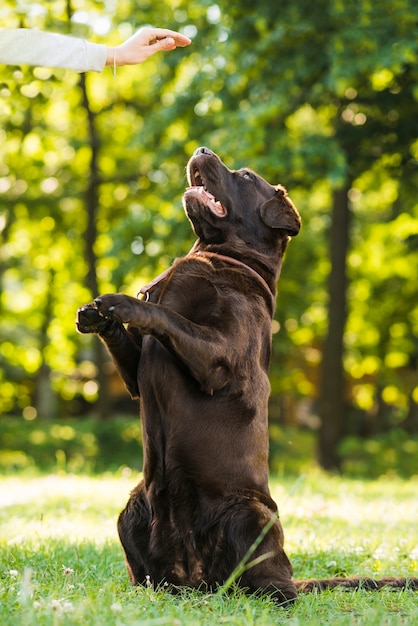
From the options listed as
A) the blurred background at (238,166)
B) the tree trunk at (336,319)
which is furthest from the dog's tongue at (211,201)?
the tree trunk at (336,319)

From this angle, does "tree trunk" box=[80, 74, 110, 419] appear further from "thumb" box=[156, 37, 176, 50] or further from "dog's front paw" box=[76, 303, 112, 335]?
"dog's front paw" box=[76, 303, 112, 335]

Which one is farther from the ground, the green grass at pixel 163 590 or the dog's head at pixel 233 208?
the dog's head at pixel 233 208

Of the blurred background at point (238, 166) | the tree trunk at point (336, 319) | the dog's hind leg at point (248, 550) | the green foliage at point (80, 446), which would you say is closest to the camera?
the dog's hind leg at point (248, 550)

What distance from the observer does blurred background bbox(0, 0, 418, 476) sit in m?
11.6

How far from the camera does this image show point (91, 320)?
3988 mm

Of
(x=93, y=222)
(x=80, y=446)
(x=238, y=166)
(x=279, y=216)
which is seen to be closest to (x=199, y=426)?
(x=279, y=216)

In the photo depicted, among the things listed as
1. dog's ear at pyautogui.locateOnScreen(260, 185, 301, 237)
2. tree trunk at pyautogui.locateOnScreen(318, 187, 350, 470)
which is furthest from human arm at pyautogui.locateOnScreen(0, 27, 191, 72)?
tree trunk at pyautogui.locateOnScreen(318, 187, 350, 470)

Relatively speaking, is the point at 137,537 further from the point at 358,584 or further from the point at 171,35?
the point at 171,35

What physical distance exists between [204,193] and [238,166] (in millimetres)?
7052

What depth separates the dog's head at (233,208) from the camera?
4586 mm

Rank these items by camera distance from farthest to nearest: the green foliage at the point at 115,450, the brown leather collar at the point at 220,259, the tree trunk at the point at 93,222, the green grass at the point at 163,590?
the tree trunk at the point at 93,222
the green foliage at the point at 115,450
the brown leather collar at the point at 220,259
the green grass at the point at 163,590

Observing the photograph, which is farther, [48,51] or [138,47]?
[138,47]

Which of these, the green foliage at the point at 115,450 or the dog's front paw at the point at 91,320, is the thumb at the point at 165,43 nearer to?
the dog's front paw at the point at 91,320

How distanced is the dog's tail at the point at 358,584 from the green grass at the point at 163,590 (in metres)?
0.10
